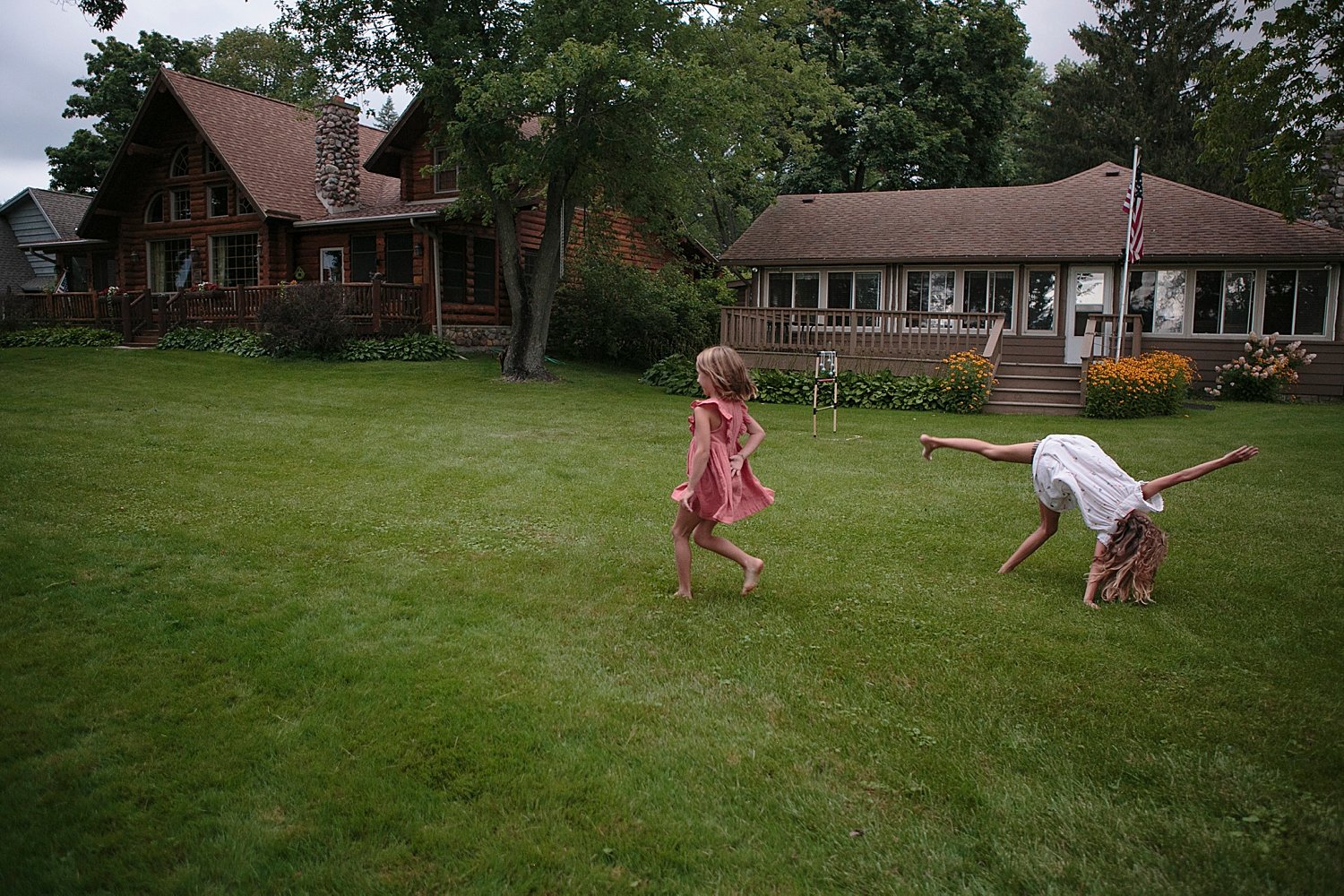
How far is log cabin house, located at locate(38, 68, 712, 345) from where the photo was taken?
78.9 feet

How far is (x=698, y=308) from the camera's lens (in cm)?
2567

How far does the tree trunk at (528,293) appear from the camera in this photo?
1950cm

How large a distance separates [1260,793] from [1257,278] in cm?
2229

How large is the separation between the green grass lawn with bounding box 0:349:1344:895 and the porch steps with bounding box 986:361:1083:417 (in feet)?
30.1

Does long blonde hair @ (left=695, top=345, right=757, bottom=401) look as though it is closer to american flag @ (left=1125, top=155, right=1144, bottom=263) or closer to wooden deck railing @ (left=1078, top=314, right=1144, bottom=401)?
wooden deck railing @ (left=1078, top=314, right=1144, bottom=401)

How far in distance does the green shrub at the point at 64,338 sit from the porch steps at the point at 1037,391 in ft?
72.9

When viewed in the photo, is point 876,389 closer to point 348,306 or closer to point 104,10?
point 348,306

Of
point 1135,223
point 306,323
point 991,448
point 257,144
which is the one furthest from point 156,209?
point 991,448

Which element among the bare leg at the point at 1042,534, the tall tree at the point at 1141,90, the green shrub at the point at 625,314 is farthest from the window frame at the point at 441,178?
the tall tree at the point at 1141,90

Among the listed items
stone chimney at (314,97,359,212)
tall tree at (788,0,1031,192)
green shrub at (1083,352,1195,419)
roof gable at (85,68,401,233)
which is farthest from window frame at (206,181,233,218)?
green shrub at (1083,352,1195,419)

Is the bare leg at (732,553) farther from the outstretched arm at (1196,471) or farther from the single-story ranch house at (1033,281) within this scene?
the single-story ranch house at (1033,281)

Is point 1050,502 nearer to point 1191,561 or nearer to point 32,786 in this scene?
point 1191,561

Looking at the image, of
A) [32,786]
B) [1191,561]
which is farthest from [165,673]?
[1191,561]

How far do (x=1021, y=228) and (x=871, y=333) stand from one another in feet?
23.8
